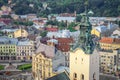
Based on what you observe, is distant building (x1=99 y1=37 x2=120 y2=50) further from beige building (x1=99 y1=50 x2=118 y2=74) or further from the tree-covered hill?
the tree-covered hill

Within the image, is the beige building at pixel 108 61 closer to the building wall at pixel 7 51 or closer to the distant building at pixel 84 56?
the building wall at pixel 7 51

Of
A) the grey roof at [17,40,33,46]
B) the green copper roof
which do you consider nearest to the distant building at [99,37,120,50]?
the grey roof at [17,40,33,46]

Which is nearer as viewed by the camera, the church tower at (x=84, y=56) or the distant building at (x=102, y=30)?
the church tower at (x=84, y=56)

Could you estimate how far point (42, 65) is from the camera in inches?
1459

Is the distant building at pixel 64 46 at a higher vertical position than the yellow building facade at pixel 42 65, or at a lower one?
higher

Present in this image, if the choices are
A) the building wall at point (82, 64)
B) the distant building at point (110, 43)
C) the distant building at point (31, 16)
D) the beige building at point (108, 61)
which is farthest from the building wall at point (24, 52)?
the distant building at point (31, 16)

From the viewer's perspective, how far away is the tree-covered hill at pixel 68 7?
3500 inches

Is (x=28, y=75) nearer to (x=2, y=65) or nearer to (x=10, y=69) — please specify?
(x=10, y=69)

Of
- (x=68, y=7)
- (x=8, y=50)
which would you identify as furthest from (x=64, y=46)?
(x=68, y=7)

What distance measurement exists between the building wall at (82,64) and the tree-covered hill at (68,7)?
63500 mm

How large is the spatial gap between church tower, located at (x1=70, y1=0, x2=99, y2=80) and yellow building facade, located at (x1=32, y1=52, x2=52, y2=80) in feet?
38.0

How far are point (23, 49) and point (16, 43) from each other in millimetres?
1360

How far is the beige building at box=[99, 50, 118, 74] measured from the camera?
42.5m

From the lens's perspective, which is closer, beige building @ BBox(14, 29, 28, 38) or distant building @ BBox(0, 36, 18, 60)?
distant building @ BBox(0, 36, 18, 60)
